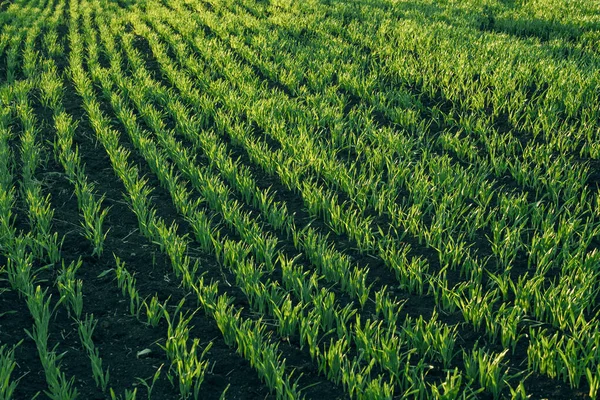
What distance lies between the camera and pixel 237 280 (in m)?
3.13

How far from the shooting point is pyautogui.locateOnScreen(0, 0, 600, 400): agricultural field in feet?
8.46

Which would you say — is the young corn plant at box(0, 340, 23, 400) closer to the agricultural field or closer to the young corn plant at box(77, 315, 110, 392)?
the agricultural field

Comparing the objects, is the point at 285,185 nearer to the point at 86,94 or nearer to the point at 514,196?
the point at 514,196

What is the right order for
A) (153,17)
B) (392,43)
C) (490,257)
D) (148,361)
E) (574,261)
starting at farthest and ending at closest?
(153,17) → (392,43) → (490,257) → (574,261) → (148,361)

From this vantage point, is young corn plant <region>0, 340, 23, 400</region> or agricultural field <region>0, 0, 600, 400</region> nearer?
young corn plant <region>0, 340, 23, 400</region>

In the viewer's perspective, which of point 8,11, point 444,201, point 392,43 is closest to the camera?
point 444,201

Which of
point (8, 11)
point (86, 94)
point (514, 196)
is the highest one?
point (514, 196)

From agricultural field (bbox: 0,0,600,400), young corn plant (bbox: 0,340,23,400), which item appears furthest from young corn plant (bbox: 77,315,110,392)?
A: young corn plant (bbox: 0,340,23,400)

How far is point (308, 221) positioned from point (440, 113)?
2045mm

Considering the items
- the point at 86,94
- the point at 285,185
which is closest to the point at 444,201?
the point at 285,185

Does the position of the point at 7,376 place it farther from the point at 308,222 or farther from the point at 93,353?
the point at 308,222

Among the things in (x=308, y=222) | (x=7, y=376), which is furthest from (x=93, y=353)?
(x=308, y=222)

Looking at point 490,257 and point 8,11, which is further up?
point 490,257

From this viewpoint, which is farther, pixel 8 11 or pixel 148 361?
pixel 8 11
